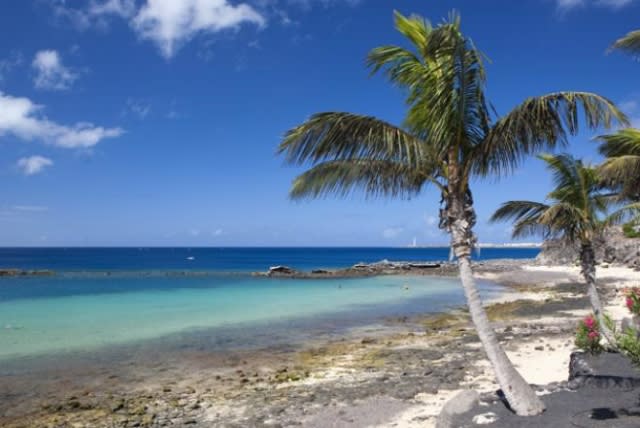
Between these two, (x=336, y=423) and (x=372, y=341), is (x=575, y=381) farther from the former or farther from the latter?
(x=372, y=341)

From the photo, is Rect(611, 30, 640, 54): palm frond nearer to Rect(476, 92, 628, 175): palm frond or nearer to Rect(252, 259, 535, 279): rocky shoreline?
Rect(476, 92, 628, 175): palm frond

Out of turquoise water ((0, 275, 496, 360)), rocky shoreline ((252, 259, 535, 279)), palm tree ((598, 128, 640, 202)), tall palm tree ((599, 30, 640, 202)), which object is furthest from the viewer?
rocky shoreline ((252, 259, 535, 279))

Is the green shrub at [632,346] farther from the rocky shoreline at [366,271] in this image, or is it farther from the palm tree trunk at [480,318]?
the rocky shoreline at [366,271]

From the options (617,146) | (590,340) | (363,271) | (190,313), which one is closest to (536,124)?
(590,340)

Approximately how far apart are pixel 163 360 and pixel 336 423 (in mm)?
8538

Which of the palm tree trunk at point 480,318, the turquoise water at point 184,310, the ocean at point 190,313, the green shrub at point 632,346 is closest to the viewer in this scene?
the green shrub at point 632,346

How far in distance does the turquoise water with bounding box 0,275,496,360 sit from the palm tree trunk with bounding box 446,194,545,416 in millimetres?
12252

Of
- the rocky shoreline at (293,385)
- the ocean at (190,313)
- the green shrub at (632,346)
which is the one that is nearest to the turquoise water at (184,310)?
the ocean at (190,313)

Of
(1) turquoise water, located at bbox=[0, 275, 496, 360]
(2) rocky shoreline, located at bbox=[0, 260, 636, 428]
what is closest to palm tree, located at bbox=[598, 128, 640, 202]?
(2) rocky shoreline, located at bbox=[0, 260, 636, 428]

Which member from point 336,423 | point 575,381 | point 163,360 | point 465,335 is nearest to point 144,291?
point 163,360

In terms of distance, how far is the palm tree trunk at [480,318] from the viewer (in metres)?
6.79

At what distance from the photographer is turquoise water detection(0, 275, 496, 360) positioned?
19438mm

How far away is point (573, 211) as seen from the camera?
10.2 meters

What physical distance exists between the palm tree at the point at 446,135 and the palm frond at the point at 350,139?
0.05 ft
